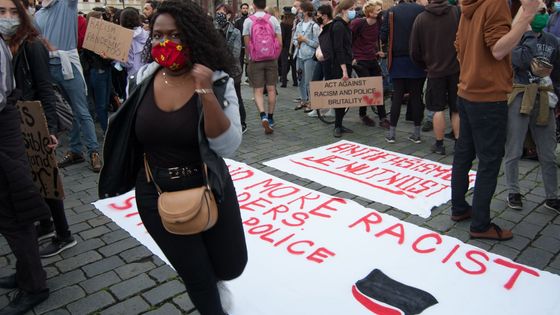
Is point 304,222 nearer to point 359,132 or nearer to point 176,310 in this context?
point 176,310

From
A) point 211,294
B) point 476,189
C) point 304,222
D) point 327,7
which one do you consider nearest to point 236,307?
point 211,294

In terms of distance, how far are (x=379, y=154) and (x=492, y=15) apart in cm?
287

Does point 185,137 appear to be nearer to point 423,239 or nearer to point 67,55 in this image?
point 423,239

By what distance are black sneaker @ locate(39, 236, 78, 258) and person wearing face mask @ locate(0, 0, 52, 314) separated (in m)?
0.58

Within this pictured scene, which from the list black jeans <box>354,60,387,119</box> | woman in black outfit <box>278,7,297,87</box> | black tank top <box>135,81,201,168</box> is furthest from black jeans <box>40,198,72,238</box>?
woman in black outfit <box>278,7,297,87</box>

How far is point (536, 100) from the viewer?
385 cm

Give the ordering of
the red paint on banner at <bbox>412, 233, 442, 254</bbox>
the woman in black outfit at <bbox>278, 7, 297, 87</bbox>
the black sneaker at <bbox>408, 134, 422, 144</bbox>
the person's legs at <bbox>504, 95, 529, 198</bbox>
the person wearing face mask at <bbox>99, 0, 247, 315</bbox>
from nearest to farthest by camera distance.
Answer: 1. the person wearing face mask at <bbox>99, 0, 247, 315</bbox>
2. the red paint on banner at <bbox>412, 233, 442, 254</bbox>
3. the person's legs at <bbox>504, 95, 529, 198</bbox>
4. the black sneaker at <bbox>408, 134, 422, 144</bbox>
5. the woman in black outfit at <bbox>278, 7, 297, 87</bbox>

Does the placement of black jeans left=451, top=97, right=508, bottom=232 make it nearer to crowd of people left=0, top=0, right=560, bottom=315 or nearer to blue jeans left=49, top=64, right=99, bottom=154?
crowd of people left=0, top=0, right=560, bottom=315

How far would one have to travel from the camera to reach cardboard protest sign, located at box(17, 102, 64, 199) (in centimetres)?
333

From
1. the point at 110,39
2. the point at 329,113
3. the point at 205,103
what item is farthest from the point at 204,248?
the point at 329,113

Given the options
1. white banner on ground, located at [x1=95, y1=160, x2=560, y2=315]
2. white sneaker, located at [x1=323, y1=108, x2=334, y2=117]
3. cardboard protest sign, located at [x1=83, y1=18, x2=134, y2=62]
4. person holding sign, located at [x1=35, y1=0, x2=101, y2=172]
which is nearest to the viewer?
white banner on ground, located at [x1=95, y1=160, x2=560, y2=315]

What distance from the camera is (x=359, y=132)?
7035mm

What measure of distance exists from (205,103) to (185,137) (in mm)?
234

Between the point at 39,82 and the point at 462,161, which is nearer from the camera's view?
the point at 39,82
